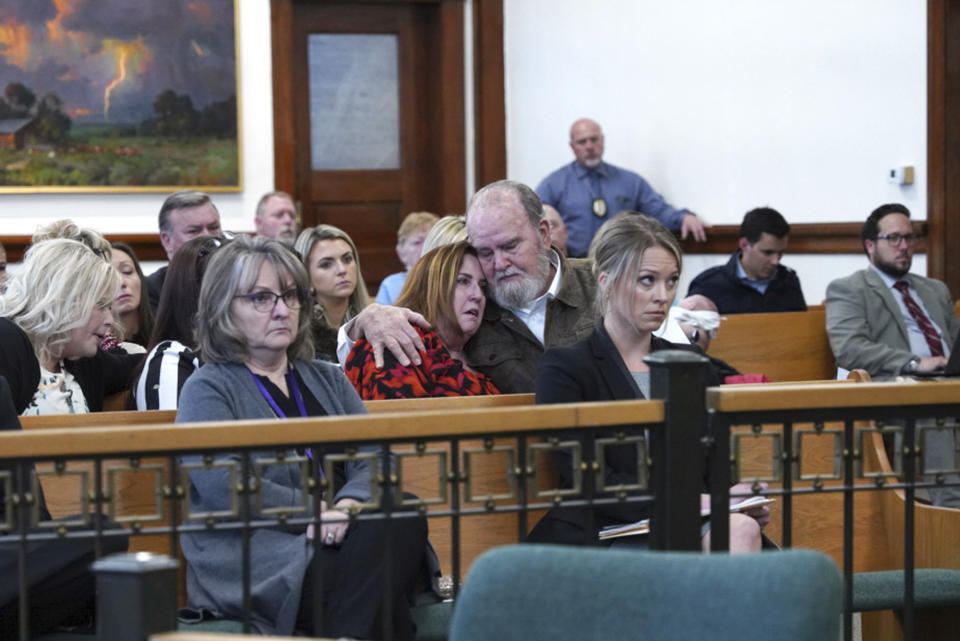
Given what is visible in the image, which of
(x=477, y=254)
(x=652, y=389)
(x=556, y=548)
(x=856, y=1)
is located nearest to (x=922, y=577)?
(x=652, y=389)

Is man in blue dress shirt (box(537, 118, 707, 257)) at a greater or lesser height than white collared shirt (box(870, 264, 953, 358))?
greater

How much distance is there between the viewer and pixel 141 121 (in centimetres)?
875

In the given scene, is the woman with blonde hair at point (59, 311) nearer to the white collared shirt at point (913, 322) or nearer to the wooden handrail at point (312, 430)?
the wooden handrail at point (312, 430)

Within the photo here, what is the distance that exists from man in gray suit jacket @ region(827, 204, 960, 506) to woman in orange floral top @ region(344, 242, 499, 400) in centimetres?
236

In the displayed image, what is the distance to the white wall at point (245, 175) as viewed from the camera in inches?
341

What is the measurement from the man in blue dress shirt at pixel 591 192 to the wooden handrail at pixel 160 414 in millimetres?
5172

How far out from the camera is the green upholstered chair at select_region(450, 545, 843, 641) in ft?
5.22

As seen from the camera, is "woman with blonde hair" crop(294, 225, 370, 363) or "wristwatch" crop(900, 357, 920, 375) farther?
"wristwatch" crop(900, 357, 920, 375)

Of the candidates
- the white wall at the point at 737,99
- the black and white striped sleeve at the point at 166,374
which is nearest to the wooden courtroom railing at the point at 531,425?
the black and white striped sleeve at the point at 166,374

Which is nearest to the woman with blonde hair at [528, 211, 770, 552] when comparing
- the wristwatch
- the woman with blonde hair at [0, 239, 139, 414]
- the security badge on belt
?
the woman with blonde hair at [0, 239, 139, 414]

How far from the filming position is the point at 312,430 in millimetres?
2178

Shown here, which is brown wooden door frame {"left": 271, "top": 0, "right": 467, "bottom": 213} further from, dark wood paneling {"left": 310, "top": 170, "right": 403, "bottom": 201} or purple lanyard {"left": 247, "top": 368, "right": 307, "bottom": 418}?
purple lanyard {"left": 247, "top": 368, "right": 307, "bottom": 418}

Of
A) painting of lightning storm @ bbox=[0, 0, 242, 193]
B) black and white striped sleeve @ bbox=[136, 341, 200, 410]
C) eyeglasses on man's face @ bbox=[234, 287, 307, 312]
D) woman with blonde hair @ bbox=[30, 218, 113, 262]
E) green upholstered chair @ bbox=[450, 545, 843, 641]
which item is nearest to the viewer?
green upholstered chair @ bbox=[450, 545, 843, 641]

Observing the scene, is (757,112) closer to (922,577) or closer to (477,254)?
(477,254)
